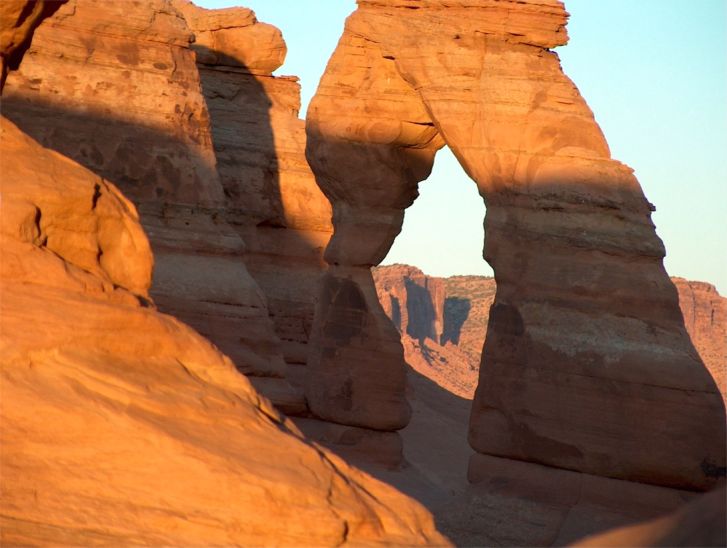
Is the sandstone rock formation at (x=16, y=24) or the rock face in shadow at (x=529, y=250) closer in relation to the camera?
the sandstone rock formation at (x=16, y=24)

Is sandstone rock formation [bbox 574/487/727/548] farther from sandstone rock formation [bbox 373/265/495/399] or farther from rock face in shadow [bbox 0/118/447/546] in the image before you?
sandstone rock formation [bbox 373/265/495/399]

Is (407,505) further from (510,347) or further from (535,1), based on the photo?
(535,1)

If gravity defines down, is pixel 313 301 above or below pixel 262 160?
below

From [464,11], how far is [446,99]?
1021 millimetres

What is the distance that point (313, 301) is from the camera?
73.7ft

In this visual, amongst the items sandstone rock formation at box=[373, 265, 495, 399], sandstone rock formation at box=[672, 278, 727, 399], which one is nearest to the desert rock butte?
sandstone rock formation at box=[373, 265, 495, 399]

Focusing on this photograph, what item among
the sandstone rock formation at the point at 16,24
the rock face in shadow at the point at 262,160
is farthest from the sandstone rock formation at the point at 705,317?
the sandstone rock formation at the point at 16,24

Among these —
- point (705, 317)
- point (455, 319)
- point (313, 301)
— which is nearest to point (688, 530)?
point (313, 301)

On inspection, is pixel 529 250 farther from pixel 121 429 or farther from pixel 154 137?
pixel 121 429

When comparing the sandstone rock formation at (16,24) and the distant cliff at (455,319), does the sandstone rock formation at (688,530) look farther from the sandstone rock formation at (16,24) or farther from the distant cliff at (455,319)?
the distant cliff at (455,319)

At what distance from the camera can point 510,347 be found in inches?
579

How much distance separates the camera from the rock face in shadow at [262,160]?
22.5m

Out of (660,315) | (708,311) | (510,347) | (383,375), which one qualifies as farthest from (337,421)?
(708,311)

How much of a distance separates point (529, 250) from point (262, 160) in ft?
30.2
